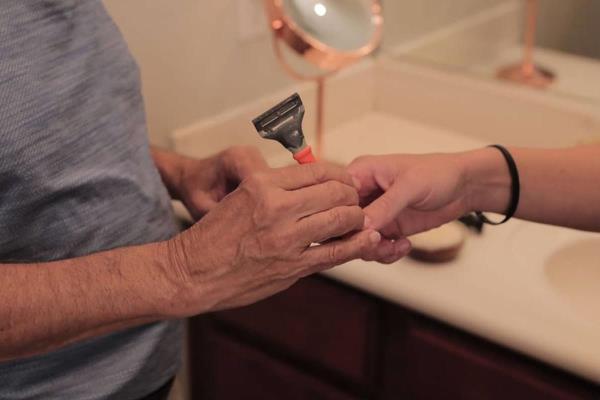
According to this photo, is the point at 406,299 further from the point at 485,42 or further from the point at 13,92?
the point at 485,42

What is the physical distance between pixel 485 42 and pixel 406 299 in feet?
2.64

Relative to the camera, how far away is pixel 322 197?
61 cm

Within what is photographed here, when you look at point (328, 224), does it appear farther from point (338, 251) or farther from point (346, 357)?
point (346, 357)

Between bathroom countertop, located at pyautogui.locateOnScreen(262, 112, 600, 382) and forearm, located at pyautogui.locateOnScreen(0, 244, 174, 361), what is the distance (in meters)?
0.39

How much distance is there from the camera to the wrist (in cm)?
80

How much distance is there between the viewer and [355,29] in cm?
107

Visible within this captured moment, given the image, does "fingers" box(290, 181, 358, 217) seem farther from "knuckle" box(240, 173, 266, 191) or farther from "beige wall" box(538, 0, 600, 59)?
"beige wall" box(538, 0, 600, 59)

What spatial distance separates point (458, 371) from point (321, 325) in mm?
220

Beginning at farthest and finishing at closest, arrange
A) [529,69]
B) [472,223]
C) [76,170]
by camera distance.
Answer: [529,69]
[472,223]
[76,170]

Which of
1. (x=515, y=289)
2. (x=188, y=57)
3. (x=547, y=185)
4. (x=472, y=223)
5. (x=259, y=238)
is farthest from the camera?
(x=188, y=57)

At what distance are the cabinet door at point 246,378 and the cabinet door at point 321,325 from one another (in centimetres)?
4

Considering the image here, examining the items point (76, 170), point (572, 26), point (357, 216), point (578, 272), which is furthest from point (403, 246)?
point (572, 26)

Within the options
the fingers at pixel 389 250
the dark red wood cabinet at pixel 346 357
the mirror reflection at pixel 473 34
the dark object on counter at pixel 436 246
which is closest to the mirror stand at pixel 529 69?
the mirror reflection at pixel 473 34

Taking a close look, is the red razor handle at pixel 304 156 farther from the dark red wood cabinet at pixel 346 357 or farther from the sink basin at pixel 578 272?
the sink basin at pixel 578 272
